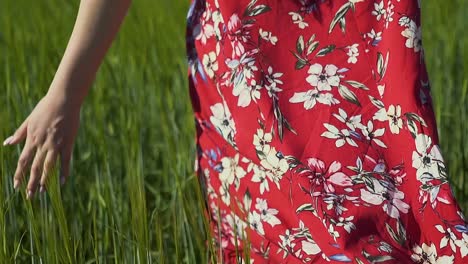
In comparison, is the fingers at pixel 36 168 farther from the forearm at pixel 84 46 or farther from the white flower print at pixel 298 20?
the white flower print at pixel 298 20

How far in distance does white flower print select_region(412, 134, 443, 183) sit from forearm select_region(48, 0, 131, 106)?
1.33ft

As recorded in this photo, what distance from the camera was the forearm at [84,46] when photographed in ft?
3.69

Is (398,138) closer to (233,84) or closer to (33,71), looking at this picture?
(233,84)

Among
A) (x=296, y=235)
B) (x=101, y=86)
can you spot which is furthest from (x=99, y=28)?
(x=101, y=86)

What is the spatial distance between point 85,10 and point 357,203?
41 cm

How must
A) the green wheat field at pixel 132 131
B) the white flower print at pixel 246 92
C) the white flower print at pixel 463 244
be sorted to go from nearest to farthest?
1. the white flower print at pixel 463 244
2. the white flower print at pixel 246 92
3. the green wheat field at pixel 132 131

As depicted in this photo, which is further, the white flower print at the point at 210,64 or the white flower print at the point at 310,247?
the white flower print at the point at 210,64

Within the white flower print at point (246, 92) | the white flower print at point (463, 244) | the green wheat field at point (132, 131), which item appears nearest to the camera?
the white flower print at point (463, 244)

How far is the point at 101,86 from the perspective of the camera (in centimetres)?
205

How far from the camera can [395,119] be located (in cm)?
111

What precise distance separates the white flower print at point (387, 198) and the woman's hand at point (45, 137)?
38 centimetres

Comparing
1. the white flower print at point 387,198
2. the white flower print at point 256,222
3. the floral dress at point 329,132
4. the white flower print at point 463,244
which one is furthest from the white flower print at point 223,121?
the white flower print at point 463,244

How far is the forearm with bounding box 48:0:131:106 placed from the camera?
1125 mm

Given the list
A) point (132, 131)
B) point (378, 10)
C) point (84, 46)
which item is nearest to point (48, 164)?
point (84, 46)
